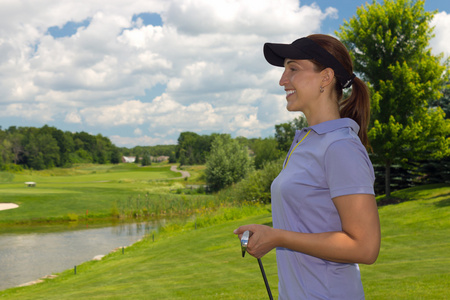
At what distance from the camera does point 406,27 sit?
1989 cm

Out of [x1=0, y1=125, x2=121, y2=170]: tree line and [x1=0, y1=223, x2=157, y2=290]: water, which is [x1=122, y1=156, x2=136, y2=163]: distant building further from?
[x1=0, y1=223, x2=157, y2=290]: water

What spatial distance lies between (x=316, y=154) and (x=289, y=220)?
0.29 meters

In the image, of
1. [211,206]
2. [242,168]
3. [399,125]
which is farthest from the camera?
[242,168]

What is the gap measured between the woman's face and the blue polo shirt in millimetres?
129

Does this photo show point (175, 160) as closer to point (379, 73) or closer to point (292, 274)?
point (379, 73)

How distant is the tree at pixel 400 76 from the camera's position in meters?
18.9

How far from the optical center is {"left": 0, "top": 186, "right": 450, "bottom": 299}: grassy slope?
8078 millimetres

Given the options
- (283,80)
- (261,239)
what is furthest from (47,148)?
(261,239)

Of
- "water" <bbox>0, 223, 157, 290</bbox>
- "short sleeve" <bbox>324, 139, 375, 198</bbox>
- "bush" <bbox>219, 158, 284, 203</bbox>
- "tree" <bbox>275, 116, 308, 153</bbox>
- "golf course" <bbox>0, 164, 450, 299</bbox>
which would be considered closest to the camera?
"short sleeve" <bbox>324, 139, 375, 198</bbox>

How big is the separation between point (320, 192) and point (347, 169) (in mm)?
157

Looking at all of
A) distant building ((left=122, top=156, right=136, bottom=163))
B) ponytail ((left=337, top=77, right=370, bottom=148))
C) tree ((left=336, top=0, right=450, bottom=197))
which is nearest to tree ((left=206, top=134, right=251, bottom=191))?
tree ((left=336, top=0, right=450, bottom=197))

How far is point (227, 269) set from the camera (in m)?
11.1

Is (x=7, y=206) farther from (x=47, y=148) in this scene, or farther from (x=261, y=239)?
(x=47, y=148)

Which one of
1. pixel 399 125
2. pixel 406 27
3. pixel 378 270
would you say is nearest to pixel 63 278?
pixel 378 270
